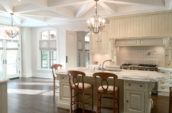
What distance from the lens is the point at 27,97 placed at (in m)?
5.57

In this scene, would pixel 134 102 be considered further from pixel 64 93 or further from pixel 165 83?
pixel 165 83

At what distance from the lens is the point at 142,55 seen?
6637mm

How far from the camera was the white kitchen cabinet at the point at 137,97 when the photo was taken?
141 inches

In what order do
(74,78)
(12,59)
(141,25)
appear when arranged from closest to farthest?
(74,78), (141,25), (12,59)

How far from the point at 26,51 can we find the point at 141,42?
6.17 m

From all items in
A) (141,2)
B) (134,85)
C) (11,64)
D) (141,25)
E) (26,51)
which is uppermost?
(141,2)

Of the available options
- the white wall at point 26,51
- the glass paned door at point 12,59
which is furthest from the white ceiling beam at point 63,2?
the white wall at point 26,51

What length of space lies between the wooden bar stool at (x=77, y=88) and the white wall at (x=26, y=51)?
5.97m

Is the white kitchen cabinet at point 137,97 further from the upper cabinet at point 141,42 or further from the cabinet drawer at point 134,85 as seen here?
the upper cabinet at point 141,42

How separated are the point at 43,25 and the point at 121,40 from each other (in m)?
4.29

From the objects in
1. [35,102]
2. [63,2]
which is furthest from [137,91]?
[63,2]

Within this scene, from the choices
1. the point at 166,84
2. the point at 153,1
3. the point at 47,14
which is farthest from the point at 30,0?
the point at 166,84

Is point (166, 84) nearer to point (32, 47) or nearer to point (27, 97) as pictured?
point (27, 97)

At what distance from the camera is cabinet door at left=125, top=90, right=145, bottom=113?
3641 mm
